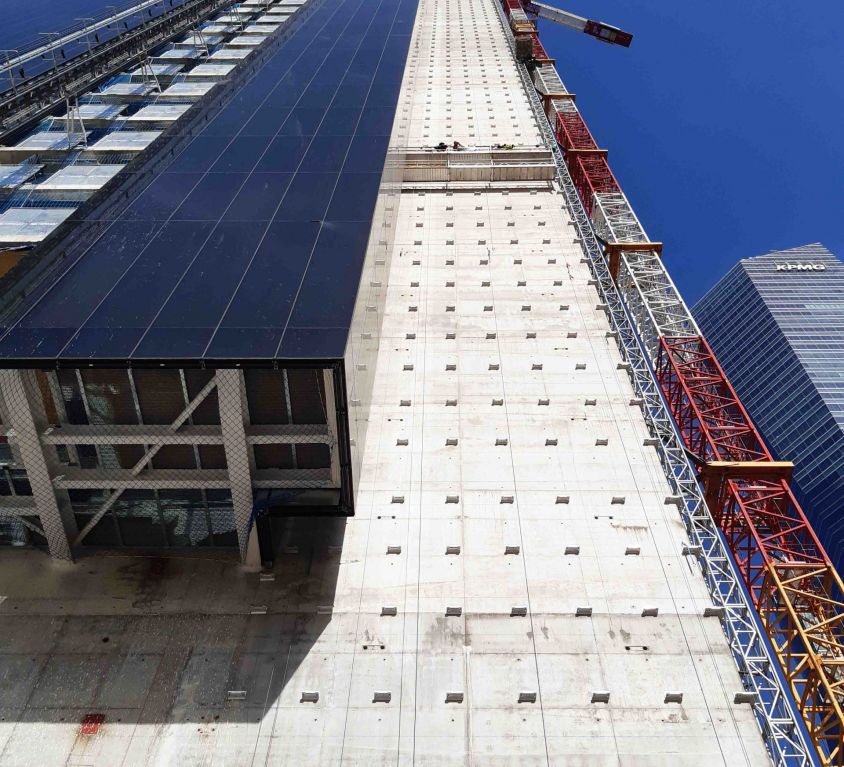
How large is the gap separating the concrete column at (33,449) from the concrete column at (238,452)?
18.7 ft

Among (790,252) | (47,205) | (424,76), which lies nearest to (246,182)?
(47,205)

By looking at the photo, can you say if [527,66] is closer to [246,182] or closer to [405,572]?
Answer: [246,182]

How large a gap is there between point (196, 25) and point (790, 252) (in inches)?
4238

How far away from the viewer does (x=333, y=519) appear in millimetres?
27297

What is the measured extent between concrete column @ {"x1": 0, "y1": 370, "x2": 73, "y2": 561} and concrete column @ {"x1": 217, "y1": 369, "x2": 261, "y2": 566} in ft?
18.7

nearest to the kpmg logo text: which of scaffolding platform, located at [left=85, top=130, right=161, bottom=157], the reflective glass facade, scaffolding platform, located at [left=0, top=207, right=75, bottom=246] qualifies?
the reflective glass facade

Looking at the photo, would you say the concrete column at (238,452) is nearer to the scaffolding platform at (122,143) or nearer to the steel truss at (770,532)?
the steel truss at (770,532)

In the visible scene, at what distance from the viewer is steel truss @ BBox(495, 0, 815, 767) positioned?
69.0ft

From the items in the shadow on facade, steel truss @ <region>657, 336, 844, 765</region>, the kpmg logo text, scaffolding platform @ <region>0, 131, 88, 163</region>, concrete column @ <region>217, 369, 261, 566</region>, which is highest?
scaffolding platform @ <region>0, 131, 88, 163</region>

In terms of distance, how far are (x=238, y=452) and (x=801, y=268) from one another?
12891 cm

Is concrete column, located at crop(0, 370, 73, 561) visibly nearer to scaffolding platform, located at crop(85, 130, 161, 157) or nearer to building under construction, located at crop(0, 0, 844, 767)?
building under construction, located at crop(0, 0, 844, 767)

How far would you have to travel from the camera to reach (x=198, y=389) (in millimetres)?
22984

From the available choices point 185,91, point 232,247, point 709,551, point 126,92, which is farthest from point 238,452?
point 126,92

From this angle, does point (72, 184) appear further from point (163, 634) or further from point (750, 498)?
point (750, 498)
